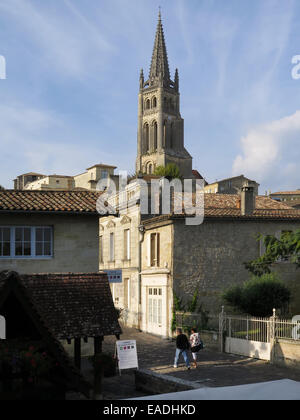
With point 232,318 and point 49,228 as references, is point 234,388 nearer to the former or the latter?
point 49,228

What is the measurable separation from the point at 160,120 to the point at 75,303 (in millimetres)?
104305

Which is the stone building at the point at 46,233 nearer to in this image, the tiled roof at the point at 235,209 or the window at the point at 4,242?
→ the window at the point at 4,242

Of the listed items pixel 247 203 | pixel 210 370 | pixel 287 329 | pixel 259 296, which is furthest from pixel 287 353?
pixel 247 203

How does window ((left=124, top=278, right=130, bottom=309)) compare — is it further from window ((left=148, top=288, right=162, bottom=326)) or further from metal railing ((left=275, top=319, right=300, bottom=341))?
metal railing ((left=275, top=319, right=300, bottom=341))

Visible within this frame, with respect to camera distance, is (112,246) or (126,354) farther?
(112,246)

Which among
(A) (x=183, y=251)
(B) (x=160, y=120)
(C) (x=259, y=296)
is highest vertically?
(B) (x=160, y=120)

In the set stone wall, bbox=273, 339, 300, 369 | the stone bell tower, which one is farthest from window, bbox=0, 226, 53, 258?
the stone bell tower

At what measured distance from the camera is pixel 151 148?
115 meters

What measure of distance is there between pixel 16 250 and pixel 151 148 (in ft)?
325

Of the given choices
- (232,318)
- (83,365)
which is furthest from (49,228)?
(232,318)

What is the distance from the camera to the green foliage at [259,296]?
23516 millimetres

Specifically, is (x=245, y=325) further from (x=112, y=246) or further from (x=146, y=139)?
(x=146, y=139)

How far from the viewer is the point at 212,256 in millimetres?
26266

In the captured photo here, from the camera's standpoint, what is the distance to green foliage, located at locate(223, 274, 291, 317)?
77.2 feet
